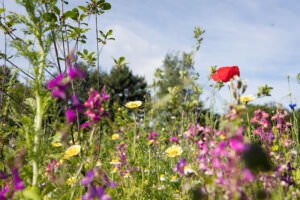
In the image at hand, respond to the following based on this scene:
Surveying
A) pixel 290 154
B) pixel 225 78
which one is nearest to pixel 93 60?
pixel 225 78

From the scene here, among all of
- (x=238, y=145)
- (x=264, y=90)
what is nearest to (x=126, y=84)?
(x=264, y=90)

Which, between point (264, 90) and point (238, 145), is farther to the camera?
point (264, 90)

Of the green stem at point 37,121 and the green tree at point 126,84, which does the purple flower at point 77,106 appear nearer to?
the green stem at point 37,121

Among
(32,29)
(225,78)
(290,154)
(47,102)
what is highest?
(32,29)

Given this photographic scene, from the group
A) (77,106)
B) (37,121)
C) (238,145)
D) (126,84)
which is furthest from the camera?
(126,84)

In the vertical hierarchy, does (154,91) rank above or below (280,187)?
above

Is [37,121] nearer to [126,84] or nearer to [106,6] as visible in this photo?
[106,6]

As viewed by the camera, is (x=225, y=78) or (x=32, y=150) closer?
(x=32, y=150)

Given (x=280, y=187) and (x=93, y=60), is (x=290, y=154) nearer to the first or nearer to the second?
(x=280, y=187)

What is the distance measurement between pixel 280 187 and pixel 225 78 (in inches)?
44.6

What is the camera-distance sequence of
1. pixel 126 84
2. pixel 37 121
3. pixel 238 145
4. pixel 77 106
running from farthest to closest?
pixel 126 84, pixel 37 121, pixel 77 106, pixel 238 145

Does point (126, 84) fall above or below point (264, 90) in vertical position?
above

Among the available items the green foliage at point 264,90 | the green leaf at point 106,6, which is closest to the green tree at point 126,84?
the green leaf at point 106,6

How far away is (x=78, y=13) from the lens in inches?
101
